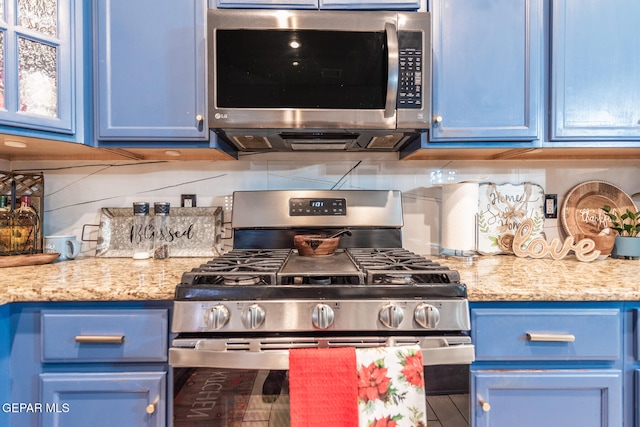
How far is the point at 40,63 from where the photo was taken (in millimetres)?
1256

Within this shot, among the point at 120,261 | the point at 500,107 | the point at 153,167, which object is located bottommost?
the point at 120,261

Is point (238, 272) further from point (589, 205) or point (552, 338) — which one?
point (589, 205)

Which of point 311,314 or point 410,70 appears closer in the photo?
point 311,314

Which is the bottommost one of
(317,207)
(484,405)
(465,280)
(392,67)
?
(484,405)

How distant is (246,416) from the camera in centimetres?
97

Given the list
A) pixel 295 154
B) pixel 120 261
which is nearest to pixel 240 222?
pixel 295 154

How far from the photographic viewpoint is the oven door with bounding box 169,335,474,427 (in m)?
0.92

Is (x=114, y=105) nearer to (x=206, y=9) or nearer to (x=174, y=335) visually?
(x=206, y=9)

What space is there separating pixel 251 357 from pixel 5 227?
128 centimetres

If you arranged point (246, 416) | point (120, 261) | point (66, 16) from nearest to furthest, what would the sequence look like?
point (246, 416), point (66, 16), point (120, 261)

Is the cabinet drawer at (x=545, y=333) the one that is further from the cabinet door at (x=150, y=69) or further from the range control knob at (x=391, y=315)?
the cabinet door at (x=150, y=69)

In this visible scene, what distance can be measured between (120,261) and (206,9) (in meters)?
1.11

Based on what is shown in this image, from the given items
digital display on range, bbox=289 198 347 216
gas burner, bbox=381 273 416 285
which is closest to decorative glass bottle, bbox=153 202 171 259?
digital display on range, bbox=289 198 347 216

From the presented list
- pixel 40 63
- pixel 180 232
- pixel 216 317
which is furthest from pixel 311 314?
pixel 40 63
